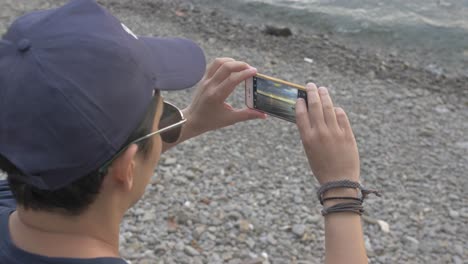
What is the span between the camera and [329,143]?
1.88 m

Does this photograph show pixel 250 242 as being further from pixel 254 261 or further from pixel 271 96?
pixel 271 96

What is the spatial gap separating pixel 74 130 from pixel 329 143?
78cm

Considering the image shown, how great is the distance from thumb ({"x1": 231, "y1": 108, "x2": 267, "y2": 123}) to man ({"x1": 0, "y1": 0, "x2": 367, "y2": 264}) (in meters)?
0.68

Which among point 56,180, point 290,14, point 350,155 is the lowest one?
point 290,14

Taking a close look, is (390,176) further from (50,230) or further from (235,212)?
(50,230)

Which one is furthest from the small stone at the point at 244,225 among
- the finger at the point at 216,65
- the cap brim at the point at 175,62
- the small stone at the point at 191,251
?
the cap brim at the point at 175,62

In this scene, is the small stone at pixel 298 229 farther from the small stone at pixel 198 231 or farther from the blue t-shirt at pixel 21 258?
the blue t-shirt at pixel 21 258

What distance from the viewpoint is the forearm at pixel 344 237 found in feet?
5.87

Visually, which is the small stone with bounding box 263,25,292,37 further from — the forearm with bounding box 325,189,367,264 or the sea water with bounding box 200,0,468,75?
the forearm with bounding box 325,189,367,264

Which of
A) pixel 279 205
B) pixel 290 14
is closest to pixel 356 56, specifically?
pixel 290 14

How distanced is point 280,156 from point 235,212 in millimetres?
1423

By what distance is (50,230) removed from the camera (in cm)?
156

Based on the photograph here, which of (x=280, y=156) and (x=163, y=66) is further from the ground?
(x=163, y=66)

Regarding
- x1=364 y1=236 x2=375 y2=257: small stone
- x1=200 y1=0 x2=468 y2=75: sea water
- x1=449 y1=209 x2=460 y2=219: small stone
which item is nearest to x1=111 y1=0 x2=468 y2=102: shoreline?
x1=200 y1=0 x2=468 y2=75: sea water
